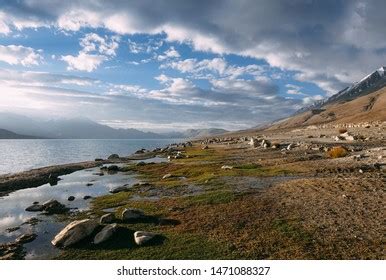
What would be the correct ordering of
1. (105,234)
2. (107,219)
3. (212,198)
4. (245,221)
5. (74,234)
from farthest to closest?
(212,198), (107,219), (245,221), (74,234), (105,234)

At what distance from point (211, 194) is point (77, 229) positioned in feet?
44.7

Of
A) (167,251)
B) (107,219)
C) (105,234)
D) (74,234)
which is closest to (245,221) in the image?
(167,251)

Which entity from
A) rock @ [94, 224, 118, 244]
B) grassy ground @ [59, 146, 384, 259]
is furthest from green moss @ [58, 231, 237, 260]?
rock @ [94, 224, 118, 244]

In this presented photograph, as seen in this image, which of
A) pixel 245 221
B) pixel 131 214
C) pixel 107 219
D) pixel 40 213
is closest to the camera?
pixel 245 221

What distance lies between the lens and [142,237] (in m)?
23.8

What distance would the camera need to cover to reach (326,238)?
2148 cm

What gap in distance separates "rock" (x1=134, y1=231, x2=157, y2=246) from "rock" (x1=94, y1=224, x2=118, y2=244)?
1.77 metres

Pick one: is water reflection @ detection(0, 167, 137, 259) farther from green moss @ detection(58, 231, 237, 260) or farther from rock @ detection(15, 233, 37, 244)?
green moss @ detection(58, 231, 237, 260)

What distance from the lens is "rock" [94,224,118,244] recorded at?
24.5 m

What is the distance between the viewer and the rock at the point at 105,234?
964 inches

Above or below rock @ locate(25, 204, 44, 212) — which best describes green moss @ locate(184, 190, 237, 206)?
above

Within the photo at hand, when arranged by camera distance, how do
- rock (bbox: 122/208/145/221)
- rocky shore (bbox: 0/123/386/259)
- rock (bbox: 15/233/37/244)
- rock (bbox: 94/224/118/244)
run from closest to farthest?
rocky shore (bbox: 0/123/386/259), rock (bbox: 94/224/118/244), rock (bbox: 15/233/37/244), rock (bbox: 122/208/145/221)

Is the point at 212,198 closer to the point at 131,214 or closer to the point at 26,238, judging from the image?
the point at 131,214

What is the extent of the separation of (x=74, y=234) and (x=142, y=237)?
4695 millimetres
